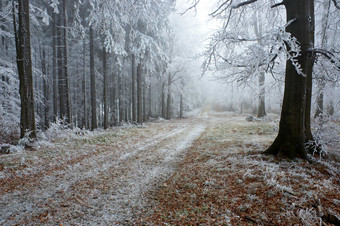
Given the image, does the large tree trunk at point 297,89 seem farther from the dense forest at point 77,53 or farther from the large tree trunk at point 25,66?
the large tree trunk at point 25,66

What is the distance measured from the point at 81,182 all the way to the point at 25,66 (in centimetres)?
600

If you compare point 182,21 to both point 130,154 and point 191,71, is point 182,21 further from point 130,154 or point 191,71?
point 130,154

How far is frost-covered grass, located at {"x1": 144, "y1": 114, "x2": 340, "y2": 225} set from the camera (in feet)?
10.2

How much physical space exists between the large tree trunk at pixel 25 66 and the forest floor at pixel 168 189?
1.81m

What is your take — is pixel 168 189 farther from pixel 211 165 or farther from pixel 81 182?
pixel 81 182

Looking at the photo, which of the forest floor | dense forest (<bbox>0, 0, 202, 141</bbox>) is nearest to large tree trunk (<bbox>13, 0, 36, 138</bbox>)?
dense forest (<bbox>0, 0, 202, 141</bbox>)

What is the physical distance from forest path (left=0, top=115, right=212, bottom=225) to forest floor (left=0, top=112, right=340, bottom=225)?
19mm

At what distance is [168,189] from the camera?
4473mm

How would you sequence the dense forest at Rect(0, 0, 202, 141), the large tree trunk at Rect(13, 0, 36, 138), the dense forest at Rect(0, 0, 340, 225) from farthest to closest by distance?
1. the dense forest at Rect(0, 0, 202, 141)
2. the large tree trunk at Rect(13, 0, 36, 138)
3. the dense forest at Rect(0, 0, 340, 225)

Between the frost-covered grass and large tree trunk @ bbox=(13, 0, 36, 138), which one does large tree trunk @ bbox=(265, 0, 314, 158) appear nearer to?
the frost-covered grass

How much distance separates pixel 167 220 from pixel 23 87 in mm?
8054

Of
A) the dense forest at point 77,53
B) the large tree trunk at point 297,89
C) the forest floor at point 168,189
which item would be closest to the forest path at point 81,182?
the forest floor at point 168,189

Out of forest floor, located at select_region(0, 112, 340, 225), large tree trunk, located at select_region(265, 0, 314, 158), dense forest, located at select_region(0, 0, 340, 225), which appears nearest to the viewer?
forest floor, located at select_region(0, 112, 340, 225)

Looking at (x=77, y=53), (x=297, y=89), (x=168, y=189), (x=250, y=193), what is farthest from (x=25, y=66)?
(x=77, y=53)
